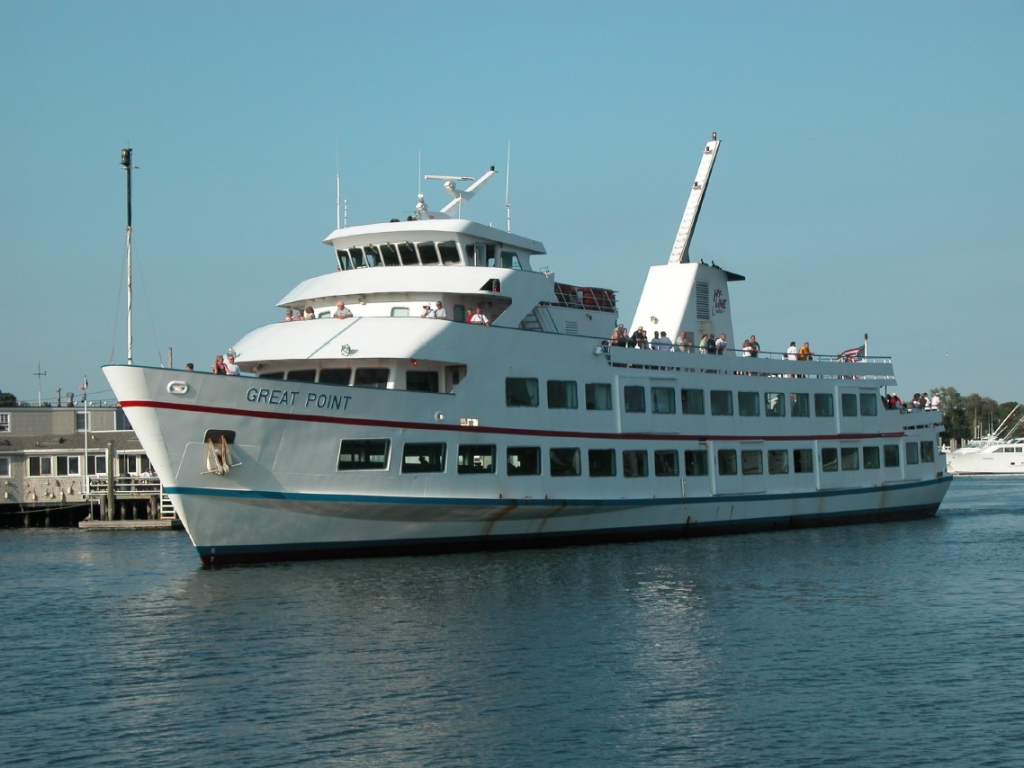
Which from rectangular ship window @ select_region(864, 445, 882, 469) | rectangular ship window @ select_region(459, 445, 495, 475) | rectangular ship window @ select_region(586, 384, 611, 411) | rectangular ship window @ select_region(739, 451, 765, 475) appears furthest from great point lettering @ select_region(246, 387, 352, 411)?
rectangular ship window @ select_region(864, 445, 882, 469)

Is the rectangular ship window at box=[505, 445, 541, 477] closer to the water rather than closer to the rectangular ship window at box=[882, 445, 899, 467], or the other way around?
the water

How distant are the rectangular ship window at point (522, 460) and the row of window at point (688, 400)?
104 cm

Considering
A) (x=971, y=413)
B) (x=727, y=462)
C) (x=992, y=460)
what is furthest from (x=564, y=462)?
(x=971, y=413)

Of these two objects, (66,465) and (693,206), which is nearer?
(693,206)

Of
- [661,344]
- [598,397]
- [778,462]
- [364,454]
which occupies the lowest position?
[778,462]

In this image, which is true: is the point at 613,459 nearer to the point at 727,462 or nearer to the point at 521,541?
the point at 521,541

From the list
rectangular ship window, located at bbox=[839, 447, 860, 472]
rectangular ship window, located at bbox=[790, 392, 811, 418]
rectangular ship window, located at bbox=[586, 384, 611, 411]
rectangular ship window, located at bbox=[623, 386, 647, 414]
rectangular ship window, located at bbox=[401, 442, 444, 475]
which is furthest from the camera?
rectangular ship window, located at bbox=[839, 447, 860, 472]

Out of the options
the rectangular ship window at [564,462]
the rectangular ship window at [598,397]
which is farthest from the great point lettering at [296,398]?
the rectangular ship window at [598,397]

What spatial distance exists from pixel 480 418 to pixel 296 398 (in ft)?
15.3

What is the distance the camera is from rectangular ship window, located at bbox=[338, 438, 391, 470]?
26.2 metres

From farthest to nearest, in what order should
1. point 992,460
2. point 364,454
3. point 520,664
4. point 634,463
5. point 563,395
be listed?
point 992,460, point 634,463, point 563,395, point 364,454, point 520,664

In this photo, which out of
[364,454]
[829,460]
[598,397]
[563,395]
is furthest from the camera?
[829,460]

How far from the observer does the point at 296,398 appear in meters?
25.6

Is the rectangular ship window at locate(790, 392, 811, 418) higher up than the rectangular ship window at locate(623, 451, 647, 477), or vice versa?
the rectangular ship window at locate(790, 392, 811, 418)
